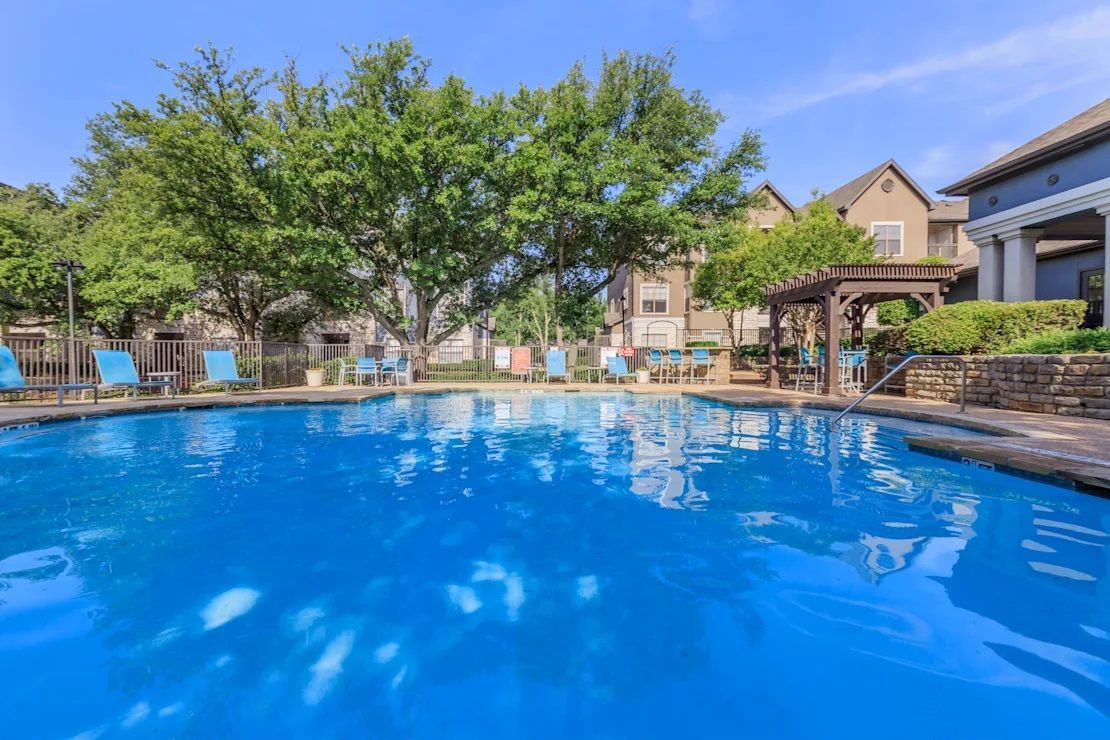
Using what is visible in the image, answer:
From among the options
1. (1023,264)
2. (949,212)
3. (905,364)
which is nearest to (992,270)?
(1023,264)

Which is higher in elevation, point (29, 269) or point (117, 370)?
point (29, 269)

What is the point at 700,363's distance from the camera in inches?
658

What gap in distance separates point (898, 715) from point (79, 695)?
3167 millimetres

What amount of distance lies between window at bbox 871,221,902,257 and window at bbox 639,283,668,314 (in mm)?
10950

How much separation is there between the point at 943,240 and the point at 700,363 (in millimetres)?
19775

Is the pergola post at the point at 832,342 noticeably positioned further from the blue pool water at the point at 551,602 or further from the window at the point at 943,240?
the window at the point at 943,240

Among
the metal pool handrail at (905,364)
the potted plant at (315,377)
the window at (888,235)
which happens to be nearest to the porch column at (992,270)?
the metal pool handrail at (905,364)

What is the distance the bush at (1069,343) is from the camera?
7836 mm

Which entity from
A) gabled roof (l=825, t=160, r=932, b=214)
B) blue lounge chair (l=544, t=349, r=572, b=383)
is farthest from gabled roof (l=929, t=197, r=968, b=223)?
blue lounge chair (l=544, t=349, r=572, b=383)

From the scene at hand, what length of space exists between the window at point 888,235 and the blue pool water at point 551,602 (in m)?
25.1

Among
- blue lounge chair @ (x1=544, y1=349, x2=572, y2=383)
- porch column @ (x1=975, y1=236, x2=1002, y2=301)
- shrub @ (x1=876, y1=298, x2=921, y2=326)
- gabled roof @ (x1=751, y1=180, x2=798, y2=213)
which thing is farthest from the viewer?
gabled roof @ (x1=751, y1=180, x2=798, y2=213)

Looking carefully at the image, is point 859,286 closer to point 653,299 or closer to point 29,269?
point 653,299

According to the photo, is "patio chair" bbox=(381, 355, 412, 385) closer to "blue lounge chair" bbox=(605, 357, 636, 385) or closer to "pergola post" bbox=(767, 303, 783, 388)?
"blue lounge chair" bbox=(605, 357, 636, 385)

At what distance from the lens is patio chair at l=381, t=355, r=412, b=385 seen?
1530 cm
